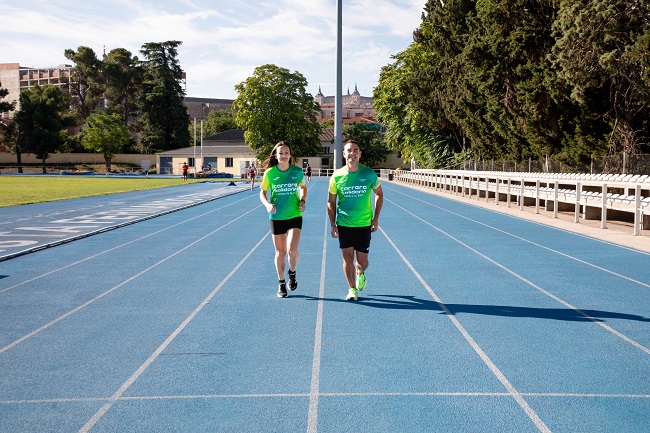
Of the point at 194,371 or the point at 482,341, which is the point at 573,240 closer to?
the point at 482,341

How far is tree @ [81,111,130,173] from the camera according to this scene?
273ft

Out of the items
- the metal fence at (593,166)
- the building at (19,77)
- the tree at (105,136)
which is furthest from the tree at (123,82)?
the metal fence at (593,166)

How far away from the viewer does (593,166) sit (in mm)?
24453

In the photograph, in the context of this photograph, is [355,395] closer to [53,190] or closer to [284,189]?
[284,189]

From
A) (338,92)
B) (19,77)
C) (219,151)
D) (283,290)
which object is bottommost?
(283,290)

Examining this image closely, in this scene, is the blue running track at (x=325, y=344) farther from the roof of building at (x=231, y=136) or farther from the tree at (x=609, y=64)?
the roof of building at (x=231, y=136)

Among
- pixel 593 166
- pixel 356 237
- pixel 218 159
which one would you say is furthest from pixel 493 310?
pixel 218 159

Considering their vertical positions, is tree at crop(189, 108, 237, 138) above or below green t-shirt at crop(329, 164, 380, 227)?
above

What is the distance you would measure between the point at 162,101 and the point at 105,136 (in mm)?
15127

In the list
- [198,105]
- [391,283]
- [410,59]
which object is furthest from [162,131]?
[198,105]

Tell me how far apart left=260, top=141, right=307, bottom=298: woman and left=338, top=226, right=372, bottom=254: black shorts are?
0.65 m

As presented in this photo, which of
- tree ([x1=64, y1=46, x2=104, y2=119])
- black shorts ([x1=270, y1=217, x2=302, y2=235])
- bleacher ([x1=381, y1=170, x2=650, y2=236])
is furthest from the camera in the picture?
tree ([x1=64, y1=46, x2=104, y2=119])

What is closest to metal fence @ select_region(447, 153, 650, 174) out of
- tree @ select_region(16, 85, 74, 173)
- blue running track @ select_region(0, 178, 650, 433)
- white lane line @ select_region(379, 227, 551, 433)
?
blue running track @ select_region(0, 178, 650, 433)

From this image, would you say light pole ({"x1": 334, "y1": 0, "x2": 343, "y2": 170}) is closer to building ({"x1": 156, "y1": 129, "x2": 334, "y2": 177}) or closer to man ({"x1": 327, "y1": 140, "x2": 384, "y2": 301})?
man ({"x1": 327, "y1": 140, "x2": 384, "y2": 301})
